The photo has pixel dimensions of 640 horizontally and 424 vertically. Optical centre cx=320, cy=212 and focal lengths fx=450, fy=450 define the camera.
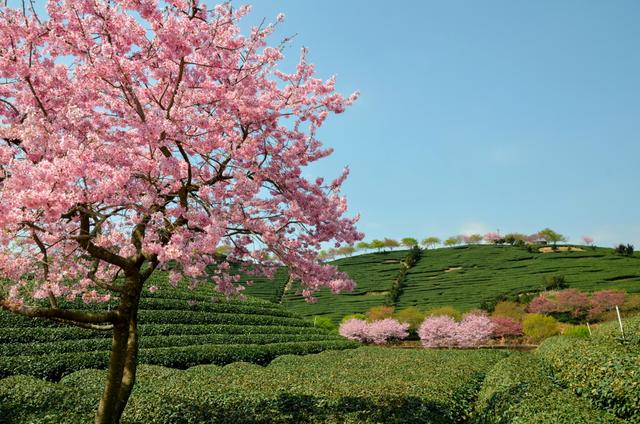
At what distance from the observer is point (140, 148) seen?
8.04 metres

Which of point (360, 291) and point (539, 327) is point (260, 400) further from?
point (360, 291)

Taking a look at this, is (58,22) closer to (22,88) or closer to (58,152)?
(22,88)

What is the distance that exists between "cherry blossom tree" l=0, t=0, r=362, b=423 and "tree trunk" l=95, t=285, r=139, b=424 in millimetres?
20

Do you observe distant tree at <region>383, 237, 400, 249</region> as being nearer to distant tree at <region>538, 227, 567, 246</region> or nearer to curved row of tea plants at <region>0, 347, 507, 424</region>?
distant tree at <region>538, 227, 567, 246</region>

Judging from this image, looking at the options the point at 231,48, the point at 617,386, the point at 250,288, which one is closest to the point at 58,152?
the point at 231,48

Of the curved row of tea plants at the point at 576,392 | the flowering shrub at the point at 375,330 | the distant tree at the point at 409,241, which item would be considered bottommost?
the curved row of tea plants at the point at 576,392

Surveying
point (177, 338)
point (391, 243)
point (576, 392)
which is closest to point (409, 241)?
point (391, 243)

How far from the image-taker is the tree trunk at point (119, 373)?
7.49 m

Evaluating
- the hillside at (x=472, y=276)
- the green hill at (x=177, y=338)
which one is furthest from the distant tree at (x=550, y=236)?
the green hill at (x=177, y=338)

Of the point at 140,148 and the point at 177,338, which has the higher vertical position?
the point at 140,148

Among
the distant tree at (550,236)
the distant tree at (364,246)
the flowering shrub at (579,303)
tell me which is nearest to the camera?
the flowering shrub at (579,303)

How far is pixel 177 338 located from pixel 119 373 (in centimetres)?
1636

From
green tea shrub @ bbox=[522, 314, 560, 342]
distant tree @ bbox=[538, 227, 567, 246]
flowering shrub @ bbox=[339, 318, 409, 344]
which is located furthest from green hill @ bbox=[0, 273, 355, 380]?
distant tree @ bbox=[538, 227, 567, 246]

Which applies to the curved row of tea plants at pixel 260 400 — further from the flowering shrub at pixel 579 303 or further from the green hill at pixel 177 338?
the flowering shrub at pixel 579 303
